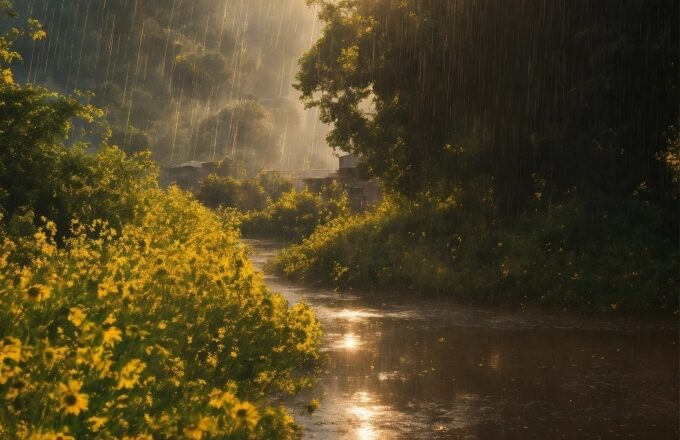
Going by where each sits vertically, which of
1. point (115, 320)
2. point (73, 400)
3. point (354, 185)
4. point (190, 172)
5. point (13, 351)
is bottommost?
point (73, 400)

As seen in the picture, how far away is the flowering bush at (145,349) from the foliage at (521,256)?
7.40 metres

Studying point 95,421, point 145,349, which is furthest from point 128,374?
point 145,349

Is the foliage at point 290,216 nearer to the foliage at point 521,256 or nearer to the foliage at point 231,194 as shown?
the foliage at point 231,194

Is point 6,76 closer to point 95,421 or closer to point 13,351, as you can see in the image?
point 13,351

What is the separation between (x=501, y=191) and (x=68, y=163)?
11.1 meters

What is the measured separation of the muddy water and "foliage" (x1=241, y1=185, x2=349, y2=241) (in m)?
28.3

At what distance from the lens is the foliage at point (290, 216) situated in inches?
1769

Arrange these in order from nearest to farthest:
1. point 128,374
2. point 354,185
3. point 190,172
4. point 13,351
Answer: point 13,351 < point 128,374 < point 354,185 < point 190,172

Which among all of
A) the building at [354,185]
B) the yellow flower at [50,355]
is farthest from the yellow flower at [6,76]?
the building at [354,185]

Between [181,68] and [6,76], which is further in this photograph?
[181,68]

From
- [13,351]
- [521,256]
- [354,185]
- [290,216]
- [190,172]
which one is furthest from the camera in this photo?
[190,172]

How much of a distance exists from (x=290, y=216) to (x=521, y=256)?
97.1ft

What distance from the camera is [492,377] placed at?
10727 mm

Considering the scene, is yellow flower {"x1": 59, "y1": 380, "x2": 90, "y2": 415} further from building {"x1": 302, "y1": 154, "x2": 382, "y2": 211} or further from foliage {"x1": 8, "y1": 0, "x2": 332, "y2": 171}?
foliage {"x1": 8, "y1": 0, "x2": 332, "y2": 171}
